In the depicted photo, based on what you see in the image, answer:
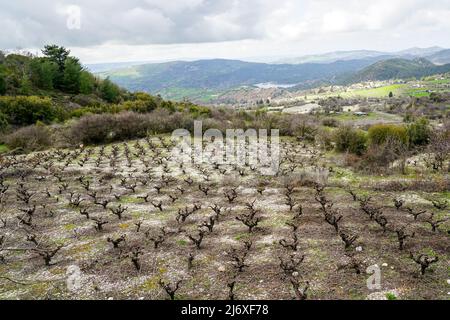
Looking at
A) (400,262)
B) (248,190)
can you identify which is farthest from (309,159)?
(400,262)

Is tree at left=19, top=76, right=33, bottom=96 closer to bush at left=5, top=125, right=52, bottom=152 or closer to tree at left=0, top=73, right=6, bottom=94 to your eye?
tree at left=0, top=73, right=6, bottom=94

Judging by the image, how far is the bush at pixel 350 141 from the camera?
28844 mm

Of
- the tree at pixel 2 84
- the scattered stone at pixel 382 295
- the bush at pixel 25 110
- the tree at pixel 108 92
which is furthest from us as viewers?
the tree at pixel 108 92

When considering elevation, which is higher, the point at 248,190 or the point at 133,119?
the point at 133,119

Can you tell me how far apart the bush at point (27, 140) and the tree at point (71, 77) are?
30.5 metres

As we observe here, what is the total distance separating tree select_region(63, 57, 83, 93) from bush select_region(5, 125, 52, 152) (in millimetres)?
30471

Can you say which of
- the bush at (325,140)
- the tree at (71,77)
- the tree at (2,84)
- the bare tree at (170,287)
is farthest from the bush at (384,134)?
the tree at (71,77)

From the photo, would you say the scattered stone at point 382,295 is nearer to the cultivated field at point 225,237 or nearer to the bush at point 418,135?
the cultivated field at point 225,237

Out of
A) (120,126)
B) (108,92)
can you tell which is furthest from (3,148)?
(108,92)

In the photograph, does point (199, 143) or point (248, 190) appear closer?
point (248, 190)

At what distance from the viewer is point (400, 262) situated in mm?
9461
